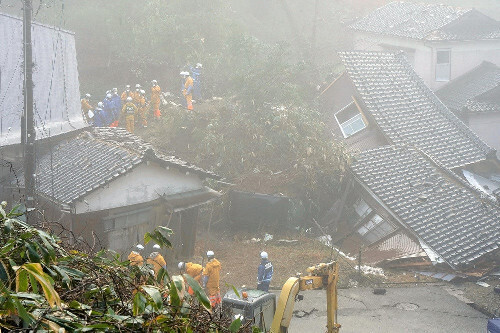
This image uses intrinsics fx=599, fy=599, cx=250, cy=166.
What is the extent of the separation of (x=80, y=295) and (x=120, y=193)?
1246 cm

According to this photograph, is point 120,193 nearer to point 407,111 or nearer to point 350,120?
point 350,120

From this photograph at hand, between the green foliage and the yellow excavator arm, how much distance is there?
216 inches

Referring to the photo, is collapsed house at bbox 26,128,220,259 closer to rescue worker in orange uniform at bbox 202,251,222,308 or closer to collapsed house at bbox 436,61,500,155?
rescue worker in orange uniform at bbox 202,251,222,308

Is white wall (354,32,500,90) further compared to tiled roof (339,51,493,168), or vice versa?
white wall (354,32,500,90)

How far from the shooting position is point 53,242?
4.04 meters

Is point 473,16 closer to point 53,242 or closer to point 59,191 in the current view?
point 59,191

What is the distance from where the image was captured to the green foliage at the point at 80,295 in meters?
3.08

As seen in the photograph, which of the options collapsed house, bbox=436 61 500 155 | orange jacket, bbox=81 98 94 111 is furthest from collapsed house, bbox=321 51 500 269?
orange jacket, bbox=81 98 94 111

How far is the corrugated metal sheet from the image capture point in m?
17.7

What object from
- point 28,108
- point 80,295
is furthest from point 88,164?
point 80,295

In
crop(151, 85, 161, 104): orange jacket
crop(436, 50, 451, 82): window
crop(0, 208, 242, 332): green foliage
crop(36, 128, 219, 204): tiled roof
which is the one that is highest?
crop(436, 50, 451, 82): window

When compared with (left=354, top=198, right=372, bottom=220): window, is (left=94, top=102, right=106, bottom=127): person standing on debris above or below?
above

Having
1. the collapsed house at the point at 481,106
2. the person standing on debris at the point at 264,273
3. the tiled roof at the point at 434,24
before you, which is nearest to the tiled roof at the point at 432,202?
the person standing on debris at the point at 264,273

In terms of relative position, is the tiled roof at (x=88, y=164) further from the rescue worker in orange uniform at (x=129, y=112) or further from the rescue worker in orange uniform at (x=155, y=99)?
the rescue worker in orange uniform at (x=155, y=99)
